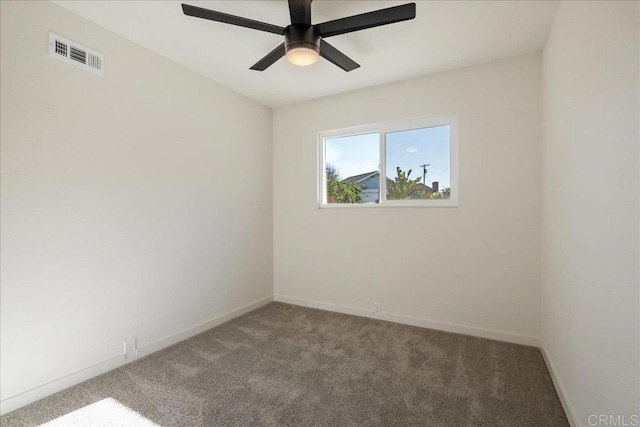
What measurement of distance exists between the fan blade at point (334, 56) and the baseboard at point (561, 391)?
2.60 m

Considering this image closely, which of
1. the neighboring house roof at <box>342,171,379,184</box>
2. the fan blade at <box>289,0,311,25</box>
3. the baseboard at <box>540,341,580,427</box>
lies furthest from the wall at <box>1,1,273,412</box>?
the baseboard at <box>540,341,580,427</box>

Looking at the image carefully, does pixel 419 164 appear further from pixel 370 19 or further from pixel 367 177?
pixel 370 19

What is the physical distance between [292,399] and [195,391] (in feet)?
2.21

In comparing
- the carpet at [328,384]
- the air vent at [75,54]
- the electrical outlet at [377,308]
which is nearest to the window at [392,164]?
the electrical outlet at [377,308]

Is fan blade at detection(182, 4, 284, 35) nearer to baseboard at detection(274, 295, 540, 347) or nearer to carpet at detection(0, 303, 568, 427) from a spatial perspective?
carpet at detection(0, 303, 568, 427)

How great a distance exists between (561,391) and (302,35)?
9.16ft

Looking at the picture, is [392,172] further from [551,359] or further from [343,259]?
[551,359]

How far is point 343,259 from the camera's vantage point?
3525 mm

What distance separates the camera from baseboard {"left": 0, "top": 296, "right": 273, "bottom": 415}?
70.0 inches

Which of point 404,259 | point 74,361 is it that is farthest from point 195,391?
point 404,259

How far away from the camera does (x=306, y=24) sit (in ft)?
6.03

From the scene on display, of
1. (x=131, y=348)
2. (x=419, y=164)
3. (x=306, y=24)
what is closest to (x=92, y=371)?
(x=131, y=348)

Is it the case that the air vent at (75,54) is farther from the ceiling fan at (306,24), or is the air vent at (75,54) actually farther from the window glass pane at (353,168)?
the window glass pane at (353,168)

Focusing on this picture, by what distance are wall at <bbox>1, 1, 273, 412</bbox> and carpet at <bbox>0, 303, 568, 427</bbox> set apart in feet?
1.05
